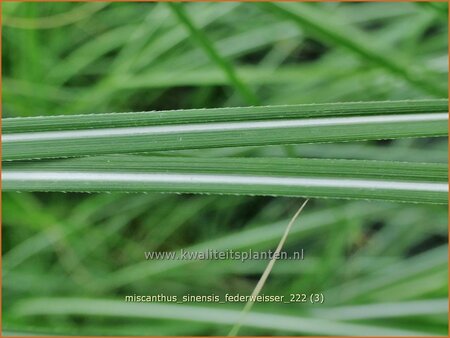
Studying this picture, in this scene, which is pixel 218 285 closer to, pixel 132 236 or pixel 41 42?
pixel 132 236

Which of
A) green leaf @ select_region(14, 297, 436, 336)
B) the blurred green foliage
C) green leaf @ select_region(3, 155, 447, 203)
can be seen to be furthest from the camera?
the blurred green foliage

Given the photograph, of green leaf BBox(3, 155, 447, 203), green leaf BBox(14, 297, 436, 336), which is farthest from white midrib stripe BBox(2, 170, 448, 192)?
green leaf BBox(14, 297, 436, 336)

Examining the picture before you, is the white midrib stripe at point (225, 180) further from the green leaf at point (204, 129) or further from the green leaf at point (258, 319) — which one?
the green leaf at point (258, 319)

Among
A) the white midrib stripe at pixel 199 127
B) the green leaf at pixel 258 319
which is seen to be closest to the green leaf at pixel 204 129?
the white midrib stripe at pixel 199 127

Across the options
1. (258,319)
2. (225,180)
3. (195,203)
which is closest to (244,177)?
(225,180)

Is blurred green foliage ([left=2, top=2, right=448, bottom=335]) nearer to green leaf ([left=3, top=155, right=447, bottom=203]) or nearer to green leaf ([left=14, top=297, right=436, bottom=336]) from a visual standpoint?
green leaf ([left=14, top=297, right=436, bottom=336])

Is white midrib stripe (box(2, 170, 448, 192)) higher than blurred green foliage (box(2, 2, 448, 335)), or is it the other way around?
blurred green foliage (box(2, 2, 448, 335))

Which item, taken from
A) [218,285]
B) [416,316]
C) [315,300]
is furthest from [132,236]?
[416,316]
